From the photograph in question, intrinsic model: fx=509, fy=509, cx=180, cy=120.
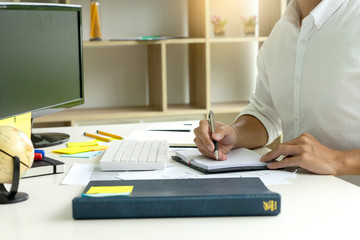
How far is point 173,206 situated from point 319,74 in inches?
31.3

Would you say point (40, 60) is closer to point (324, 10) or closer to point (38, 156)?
point (38, 156)

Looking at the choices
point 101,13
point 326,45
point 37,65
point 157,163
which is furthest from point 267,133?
point 101,13

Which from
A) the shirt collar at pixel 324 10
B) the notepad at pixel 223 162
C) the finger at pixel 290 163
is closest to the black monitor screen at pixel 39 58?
the notepad at pixel 223 162

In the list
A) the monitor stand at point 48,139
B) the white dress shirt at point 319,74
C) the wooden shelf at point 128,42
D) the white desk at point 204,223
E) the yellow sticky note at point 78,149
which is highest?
the wooden shelf at point 128,42

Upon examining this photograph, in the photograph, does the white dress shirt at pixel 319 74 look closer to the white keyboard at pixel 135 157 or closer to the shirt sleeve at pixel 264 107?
the shirt sleeve at pixel 264 107

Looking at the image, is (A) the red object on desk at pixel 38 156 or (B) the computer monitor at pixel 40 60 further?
(B) the computer monitor at pixel 40 60

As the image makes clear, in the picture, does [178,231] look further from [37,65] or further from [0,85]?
[37,65]

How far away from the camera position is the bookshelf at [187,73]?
3.05 m

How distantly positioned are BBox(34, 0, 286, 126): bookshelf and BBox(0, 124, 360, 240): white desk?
1957 millimetres

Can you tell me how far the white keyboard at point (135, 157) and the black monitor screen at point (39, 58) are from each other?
0.35 metres

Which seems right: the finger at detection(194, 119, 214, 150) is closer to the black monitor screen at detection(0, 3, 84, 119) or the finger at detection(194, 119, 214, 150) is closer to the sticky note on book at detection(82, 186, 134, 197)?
the sticky note on book at detection(82, 186, 134, 197)

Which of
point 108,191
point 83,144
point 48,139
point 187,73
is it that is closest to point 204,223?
point 108,191

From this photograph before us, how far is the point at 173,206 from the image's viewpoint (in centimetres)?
97

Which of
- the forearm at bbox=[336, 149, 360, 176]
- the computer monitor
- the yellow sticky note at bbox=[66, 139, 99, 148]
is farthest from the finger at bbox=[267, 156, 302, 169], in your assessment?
the computer monitor
